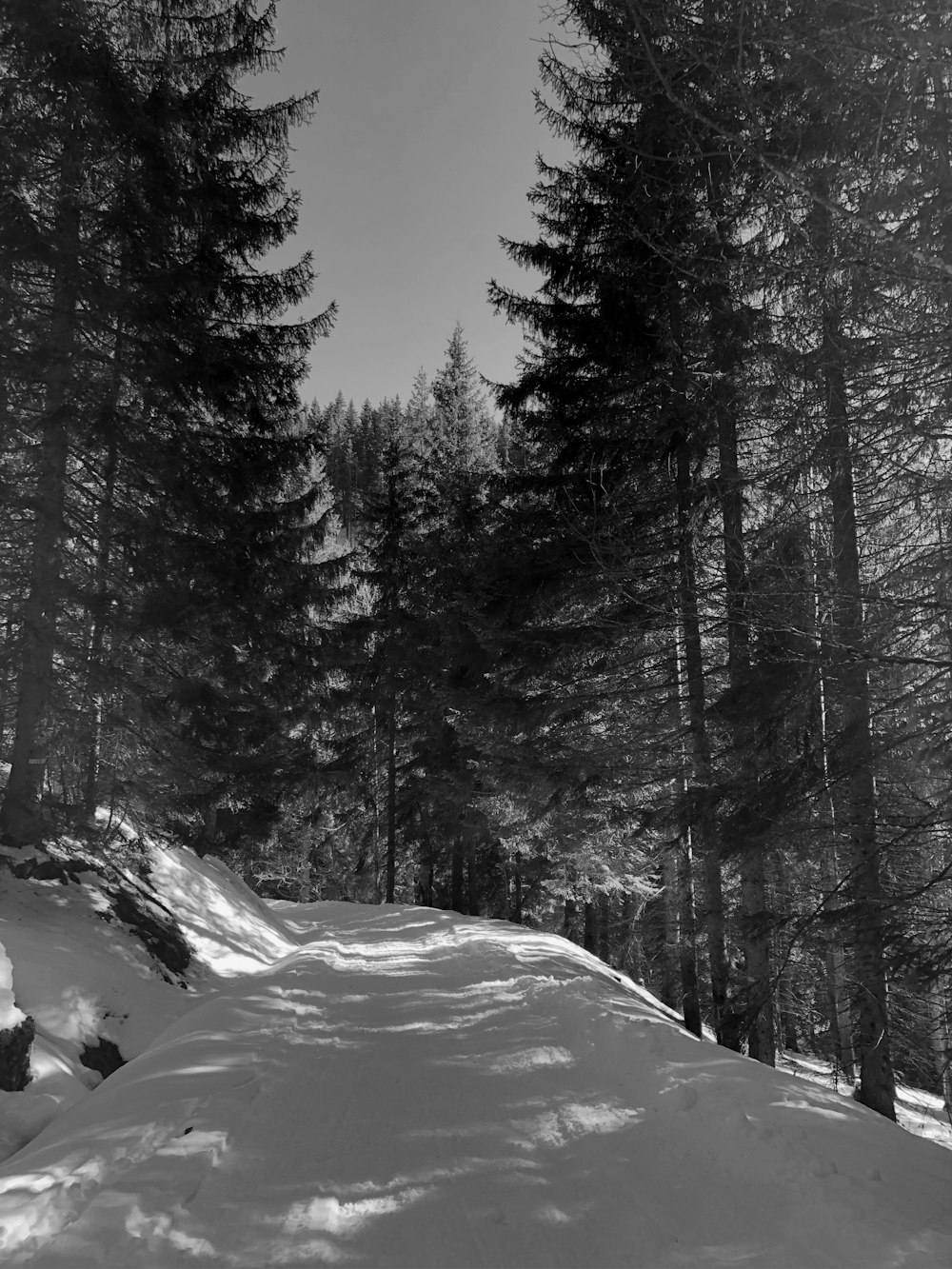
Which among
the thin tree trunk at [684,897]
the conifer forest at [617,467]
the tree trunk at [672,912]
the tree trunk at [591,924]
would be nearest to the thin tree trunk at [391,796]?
the tree trunk at [591,924]

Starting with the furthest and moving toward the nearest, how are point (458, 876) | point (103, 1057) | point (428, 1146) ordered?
1. point (458, 876)
2. point (103, 1057)
3. point (428, 1146)

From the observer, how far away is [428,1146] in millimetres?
3893

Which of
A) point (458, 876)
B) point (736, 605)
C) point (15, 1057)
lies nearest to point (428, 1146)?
point (15, 1057)

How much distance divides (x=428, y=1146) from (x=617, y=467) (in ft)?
28.6

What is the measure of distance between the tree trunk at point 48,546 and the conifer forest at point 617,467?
0.04m

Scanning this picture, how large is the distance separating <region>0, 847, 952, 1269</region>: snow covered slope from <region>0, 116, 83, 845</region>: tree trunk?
1.22 metres

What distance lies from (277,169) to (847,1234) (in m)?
13.0

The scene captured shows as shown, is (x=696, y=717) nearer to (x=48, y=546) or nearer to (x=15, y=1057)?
(x=15, y=1057)

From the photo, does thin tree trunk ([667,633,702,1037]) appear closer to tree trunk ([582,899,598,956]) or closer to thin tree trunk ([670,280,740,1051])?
thin tree trunk ([670,280,740,1051])

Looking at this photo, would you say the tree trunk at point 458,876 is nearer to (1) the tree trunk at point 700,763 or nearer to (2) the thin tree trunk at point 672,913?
(2) the thin tree trunk at point 672,913

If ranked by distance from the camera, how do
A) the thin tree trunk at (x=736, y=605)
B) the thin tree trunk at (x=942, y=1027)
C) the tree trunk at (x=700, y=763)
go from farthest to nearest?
the tree trunk at (x=700, y=763)
the thin tree trunk at (x=736, y=605)
the thin tree trunk at (x=942, y=1027)

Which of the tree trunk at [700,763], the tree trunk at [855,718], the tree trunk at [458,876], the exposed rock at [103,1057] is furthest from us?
the tree trunk at [458,876]

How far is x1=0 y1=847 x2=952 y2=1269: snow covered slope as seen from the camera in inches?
117

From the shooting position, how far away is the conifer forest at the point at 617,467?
194 inches
